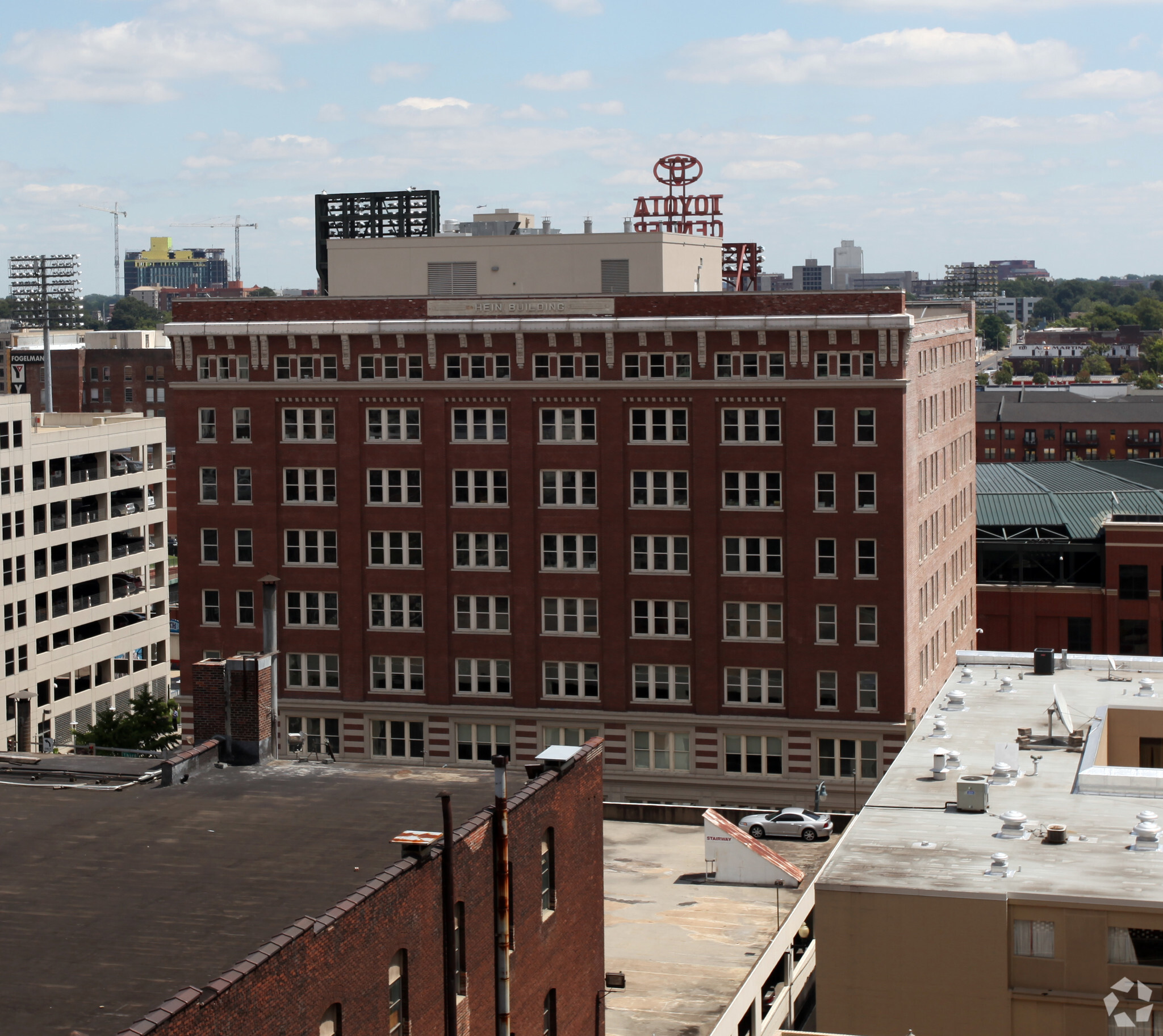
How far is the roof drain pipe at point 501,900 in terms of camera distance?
32.5 meters

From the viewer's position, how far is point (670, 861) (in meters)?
71.7

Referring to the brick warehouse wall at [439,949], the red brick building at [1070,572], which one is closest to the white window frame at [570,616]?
the brick warehouse wall at [439,949]

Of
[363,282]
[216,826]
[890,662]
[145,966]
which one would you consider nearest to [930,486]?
[890,662]

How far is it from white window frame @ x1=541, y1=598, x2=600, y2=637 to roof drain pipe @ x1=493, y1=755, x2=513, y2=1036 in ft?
161

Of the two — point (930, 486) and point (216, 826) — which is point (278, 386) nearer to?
point (930, 486)

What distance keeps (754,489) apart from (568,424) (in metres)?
9.77

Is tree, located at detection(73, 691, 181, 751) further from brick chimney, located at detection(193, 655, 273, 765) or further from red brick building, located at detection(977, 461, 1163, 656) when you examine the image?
red brick building, located at detection(977, 461, 1163, 656)

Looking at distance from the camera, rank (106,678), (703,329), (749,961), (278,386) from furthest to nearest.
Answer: (106,678) < (278,386) < (703,329) < (749,961)

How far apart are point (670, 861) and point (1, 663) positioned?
189ft

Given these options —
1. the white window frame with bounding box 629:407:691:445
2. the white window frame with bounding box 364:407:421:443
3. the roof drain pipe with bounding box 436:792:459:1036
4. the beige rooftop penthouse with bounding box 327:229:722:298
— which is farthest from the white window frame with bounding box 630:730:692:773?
the roof drain pipe with bounding box 436:792:459:1036

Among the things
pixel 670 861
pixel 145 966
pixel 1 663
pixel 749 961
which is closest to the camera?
pixel 145 966

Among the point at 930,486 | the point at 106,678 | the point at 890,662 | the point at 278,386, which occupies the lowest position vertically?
the point at 106,678

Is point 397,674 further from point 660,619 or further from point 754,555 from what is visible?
point 754,555

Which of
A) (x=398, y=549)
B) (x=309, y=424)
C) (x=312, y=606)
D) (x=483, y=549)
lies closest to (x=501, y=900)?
(x=483, y=549)
